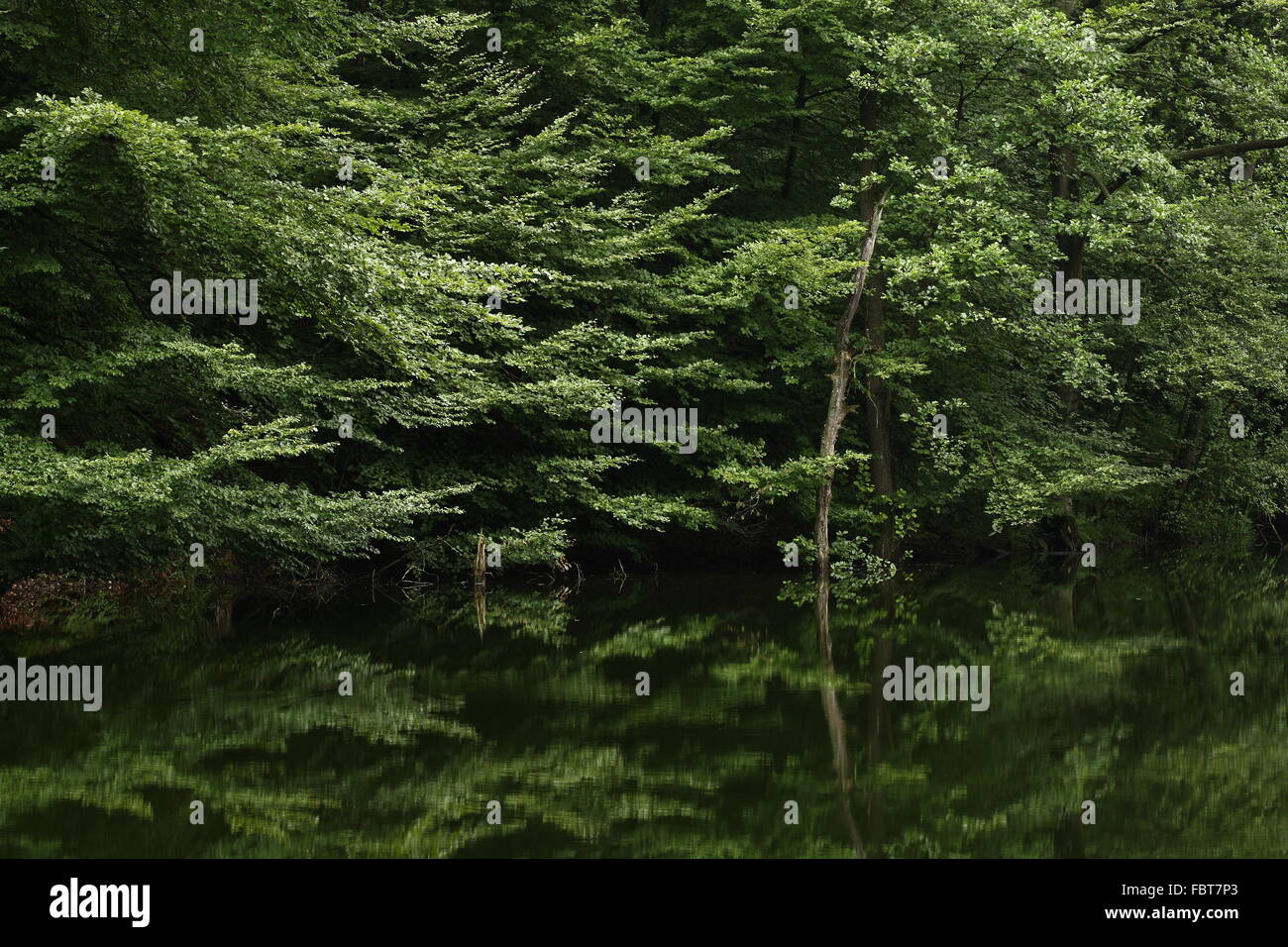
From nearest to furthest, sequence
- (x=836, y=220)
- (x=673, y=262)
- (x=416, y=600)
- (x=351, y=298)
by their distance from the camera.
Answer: (x=351, y=298)
(x=416, y=600)
(x=836, y=220)
(x=673, y=262)

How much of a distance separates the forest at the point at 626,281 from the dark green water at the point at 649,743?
2687mm

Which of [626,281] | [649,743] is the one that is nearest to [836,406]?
[626,281]

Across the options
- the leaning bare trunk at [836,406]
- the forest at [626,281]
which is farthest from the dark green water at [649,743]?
the leaning bare trunk at [836,406]

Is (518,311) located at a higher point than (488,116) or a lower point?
lower

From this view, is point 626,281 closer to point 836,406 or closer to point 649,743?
point 836,406

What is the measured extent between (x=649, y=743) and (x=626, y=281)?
41.0 feet

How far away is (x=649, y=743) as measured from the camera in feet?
25.4

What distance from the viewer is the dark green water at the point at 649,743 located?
5.85 meters

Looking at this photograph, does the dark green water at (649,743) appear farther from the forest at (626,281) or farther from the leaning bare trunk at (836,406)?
the leaning bare trunk at (836,406)

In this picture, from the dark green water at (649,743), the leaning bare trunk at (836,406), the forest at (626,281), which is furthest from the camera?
the leaning bare trunk at (836,406)

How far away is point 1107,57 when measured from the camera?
64.4ft
